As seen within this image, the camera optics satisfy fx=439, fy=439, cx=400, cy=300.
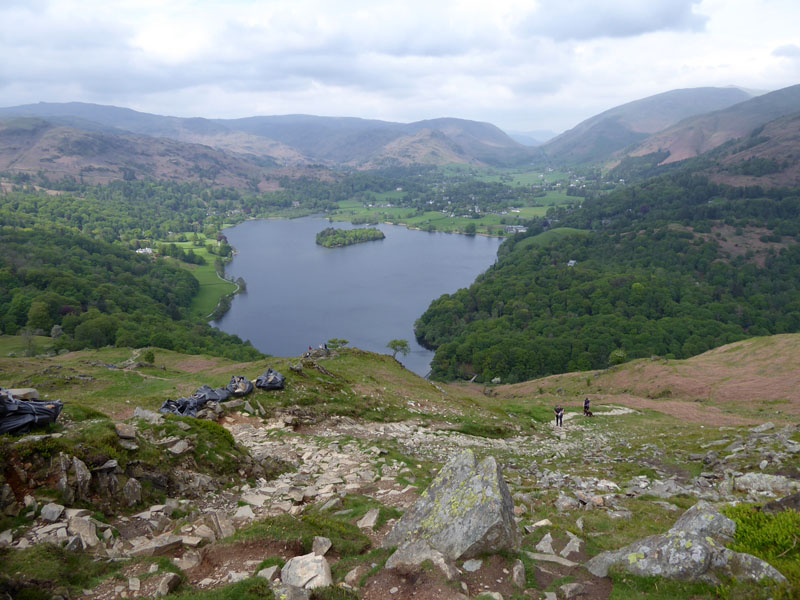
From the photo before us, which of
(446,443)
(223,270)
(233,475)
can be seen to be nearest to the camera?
(233,475)

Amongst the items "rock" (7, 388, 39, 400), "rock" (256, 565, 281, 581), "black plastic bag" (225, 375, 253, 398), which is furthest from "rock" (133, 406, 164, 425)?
"rock" (256, 565, 281, 581)

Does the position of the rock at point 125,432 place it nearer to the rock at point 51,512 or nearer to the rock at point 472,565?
the rock at point 51,512

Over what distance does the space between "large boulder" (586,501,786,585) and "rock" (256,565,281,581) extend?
6790 mm

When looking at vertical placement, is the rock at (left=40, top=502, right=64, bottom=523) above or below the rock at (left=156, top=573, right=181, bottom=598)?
above

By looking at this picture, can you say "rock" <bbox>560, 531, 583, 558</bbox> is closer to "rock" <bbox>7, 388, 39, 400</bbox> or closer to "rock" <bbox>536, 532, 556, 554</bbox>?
"rock" <bbox>536, 532, 556, 554</bbox>

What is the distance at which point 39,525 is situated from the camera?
10641 mm

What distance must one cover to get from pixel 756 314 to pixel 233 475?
145 metres

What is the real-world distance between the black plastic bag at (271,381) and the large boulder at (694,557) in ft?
67.6

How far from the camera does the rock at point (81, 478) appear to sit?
12.0 meters

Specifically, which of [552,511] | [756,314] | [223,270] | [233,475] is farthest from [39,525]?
[223,270]

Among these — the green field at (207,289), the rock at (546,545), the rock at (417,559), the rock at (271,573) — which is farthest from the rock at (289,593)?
the green field at (207,289)

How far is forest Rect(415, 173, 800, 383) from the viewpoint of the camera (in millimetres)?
98125

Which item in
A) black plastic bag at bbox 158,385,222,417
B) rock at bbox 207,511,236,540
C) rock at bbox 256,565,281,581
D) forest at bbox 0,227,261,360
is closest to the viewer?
rock at bbox 256,565,281,581

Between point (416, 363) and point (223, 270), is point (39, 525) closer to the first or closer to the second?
point (416, 363)
